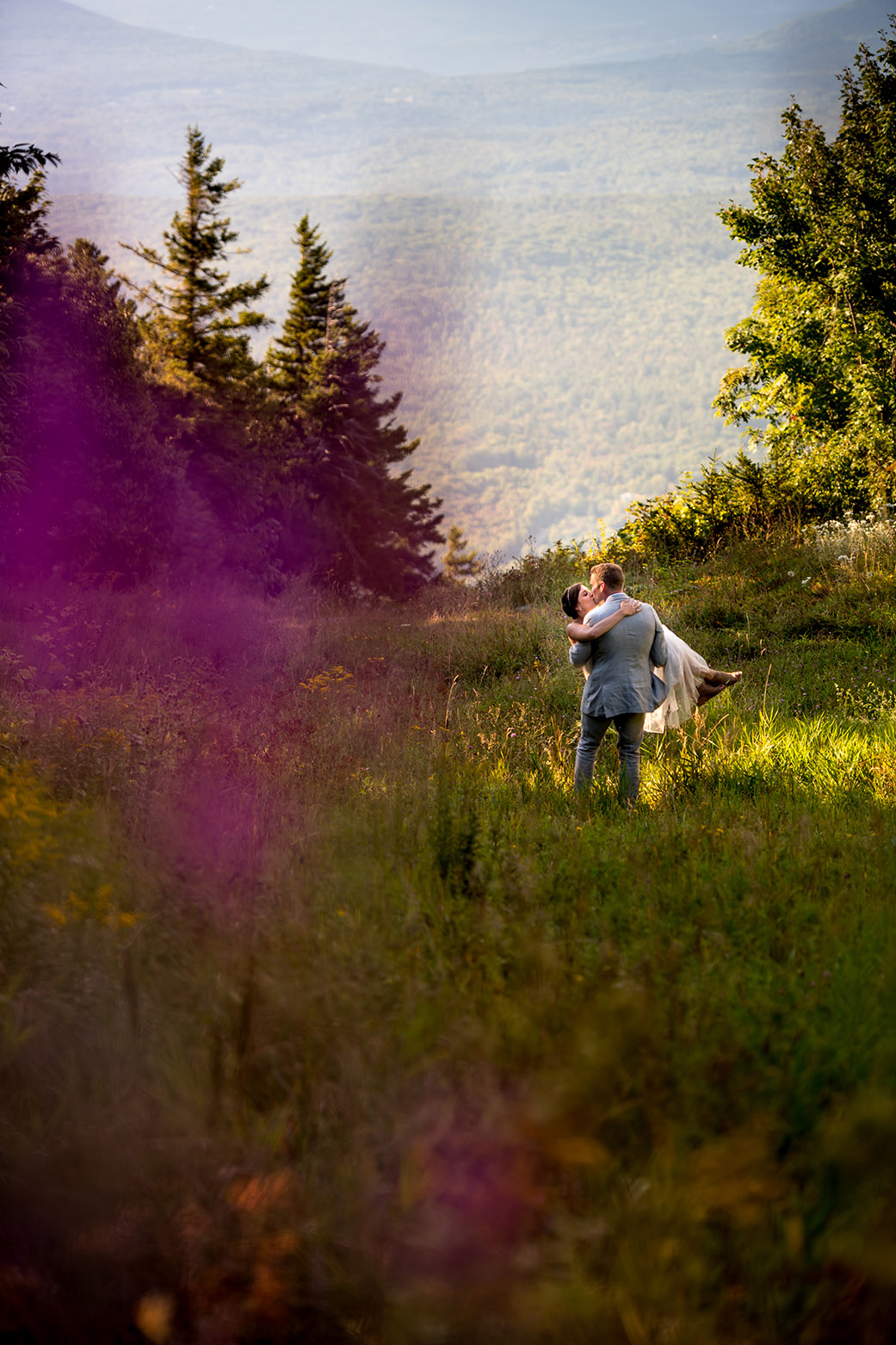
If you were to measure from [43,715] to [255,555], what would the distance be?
2231 centimetres

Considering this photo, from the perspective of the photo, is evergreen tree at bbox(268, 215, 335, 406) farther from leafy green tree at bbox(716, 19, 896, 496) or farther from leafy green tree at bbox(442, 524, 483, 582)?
leafy green tree at bbox(442, 524, 483, 582)

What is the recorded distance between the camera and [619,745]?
Answer: 238 inches

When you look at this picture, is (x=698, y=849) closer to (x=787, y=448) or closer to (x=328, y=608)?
(x=328, y=608)

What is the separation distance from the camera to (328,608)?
16969 millimetres

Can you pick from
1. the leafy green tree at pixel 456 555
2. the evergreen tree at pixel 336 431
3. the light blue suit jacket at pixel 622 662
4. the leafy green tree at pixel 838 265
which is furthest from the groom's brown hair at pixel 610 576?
the leafy green tree at pixel 456 555

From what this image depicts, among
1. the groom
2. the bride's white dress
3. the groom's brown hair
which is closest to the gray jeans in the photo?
the groom

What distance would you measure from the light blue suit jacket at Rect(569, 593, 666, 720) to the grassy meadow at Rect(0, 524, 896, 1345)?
1058mm

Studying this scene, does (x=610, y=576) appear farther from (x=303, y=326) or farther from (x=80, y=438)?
(x=303, y=326)

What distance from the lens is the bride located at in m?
6.17

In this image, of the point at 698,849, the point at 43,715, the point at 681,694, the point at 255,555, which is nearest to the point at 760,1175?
the point at 698,849

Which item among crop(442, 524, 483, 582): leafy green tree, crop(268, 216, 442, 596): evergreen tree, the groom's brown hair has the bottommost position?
crop(442, 524, 483, 582): leafy green tree

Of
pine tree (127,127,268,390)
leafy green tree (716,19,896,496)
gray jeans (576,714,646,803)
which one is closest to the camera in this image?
gray jeans (576,714,646,803)

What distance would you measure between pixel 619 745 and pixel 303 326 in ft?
119

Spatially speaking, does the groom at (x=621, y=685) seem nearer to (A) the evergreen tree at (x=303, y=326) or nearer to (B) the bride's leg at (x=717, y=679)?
(B) the bride's leg at (x=717, y=679)
